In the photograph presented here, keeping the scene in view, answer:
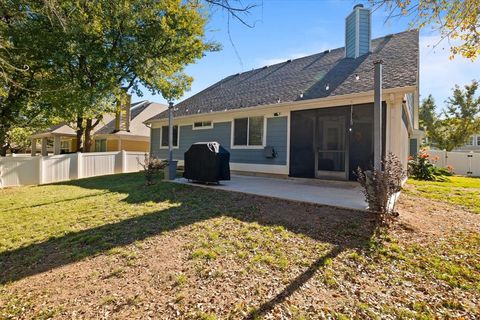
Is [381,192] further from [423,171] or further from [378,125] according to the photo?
[423,171]

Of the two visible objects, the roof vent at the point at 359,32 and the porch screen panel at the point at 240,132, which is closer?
the roof vent at the point at 359,32

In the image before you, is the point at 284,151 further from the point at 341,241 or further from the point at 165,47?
the point at 165,47

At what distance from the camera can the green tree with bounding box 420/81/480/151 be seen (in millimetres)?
23141

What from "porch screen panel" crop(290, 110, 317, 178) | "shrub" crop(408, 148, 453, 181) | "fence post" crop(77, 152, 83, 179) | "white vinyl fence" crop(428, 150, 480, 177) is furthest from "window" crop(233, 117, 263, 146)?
"white vinyl fence" crop(428, 150, 480, 177)

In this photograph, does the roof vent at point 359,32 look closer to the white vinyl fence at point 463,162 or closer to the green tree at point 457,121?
the white vinyl fence at point 463,162

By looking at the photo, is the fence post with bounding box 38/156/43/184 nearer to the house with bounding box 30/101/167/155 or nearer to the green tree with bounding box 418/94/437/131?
the house with bounding box 30/101/167/155

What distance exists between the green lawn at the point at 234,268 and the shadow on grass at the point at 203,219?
2 cm

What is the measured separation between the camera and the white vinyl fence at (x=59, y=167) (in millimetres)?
10321

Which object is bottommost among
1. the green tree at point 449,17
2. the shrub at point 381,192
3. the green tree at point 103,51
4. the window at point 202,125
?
the shrub at point 381,192

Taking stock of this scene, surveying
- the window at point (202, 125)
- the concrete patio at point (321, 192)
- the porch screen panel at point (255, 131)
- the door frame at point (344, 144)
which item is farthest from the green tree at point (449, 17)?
the window at point (202, 125)

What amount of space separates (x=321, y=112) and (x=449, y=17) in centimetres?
400

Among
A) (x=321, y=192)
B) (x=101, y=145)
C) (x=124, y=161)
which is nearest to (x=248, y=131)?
(x=321, y=192)

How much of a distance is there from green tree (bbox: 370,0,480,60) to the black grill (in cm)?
528

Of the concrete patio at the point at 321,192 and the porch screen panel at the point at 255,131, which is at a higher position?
the porch screen panel at the point at 255,131
